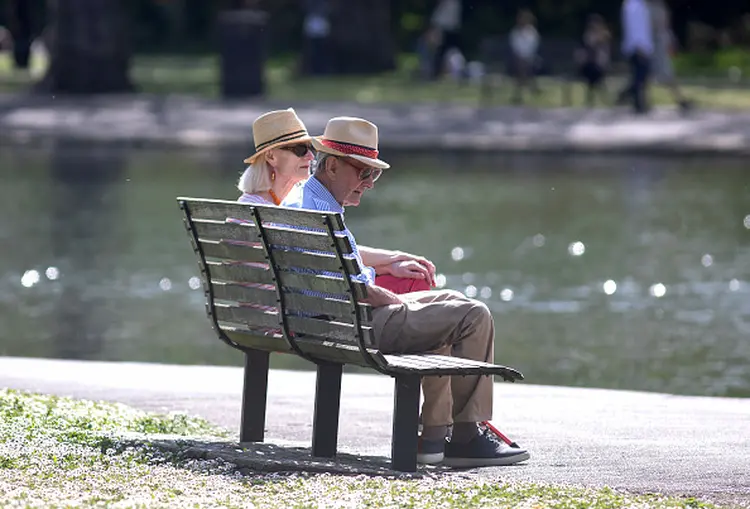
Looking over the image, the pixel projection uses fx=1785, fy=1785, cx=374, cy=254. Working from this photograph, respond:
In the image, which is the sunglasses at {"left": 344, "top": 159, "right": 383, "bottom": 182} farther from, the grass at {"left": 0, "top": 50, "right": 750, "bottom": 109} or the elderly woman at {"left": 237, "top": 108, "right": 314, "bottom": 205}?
the grass at {"left": 0, "top": 50, "right": 750, "bottom": 109}

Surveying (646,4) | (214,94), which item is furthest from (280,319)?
(214,94)

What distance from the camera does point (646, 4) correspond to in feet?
86.1

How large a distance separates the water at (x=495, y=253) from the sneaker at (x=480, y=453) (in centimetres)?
340

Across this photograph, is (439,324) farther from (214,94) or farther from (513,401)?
(214,94)

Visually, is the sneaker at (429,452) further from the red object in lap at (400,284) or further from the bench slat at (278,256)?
the bench slat at (278,256)

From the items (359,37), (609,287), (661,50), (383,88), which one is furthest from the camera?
(359,37)

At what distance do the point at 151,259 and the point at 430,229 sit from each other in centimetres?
285

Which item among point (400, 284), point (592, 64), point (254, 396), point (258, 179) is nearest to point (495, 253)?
point (400, 284)

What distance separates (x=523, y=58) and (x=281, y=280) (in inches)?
907

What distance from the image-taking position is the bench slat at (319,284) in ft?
Result: 19.4

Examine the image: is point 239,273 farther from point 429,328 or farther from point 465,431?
point 465,431

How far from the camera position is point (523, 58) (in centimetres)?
2883

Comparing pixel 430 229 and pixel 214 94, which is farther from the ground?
pixel 214 94

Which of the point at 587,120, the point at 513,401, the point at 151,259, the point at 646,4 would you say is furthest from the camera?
the point at 646,4
